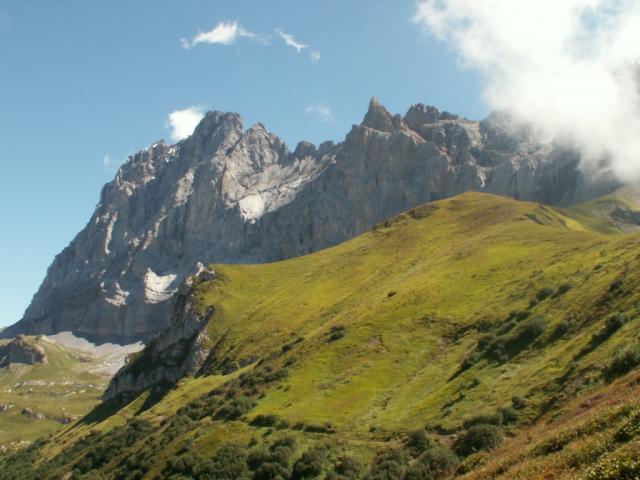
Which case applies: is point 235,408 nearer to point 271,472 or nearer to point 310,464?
point 271,472

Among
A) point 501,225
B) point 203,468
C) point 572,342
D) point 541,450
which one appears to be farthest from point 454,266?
point 541,450

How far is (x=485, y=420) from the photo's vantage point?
5131 cm

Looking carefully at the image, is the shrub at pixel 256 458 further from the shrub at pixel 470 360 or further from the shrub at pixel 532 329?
the shrub at pixel 532 329

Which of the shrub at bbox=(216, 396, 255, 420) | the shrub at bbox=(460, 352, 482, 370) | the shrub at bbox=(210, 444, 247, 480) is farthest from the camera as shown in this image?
the shrub at bbox=(216, 396, 255, 420)

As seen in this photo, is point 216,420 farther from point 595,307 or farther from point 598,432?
point 598,432

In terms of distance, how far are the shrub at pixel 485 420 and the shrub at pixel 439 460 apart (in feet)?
15.9

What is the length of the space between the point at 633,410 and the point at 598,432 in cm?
159

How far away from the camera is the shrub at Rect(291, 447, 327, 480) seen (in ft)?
190

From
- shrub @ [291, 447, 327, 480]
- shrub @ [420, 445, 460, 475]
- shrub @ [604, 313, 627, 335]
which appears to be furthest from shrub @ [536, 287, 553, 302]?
shrub @ [420, 445, 460, 475]

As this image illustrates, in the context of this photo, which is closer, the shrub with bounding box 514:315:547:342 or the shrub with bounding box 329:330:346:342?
the shrub with bounding box 514:315:547:342

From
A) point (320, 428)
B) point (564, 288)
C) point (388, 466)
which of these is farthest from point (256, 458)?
point (564, 288)

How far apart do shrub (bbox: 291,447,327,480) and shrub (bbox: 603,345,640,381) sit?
91.7ft

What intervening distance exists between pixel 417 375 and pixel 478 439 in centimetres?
2661

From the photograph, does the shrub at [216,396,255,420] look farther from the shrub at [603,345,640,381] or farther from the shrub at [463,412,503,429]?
the shrub at [603,345,640,381]
